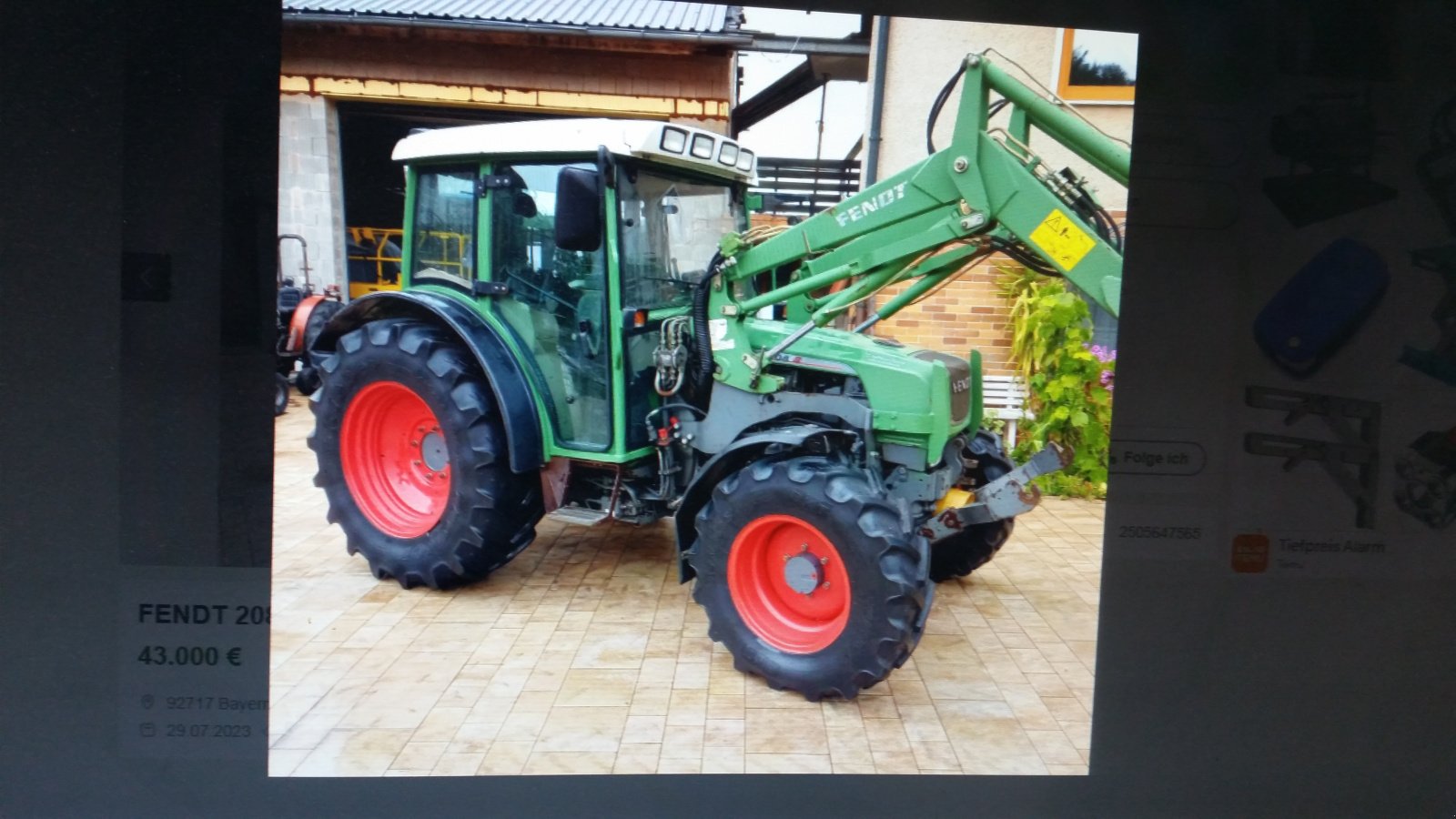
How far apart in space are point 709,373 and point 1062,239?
1315mm

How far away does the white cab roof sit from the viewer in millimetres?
2953

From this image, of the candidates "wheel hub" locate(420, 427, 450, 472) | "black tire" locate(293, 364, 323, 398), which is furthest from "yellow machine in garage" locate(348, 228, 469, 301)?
"wheel hub" locate(420, 427, 450, 472)

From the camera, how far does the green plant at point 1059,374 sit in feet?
12.0

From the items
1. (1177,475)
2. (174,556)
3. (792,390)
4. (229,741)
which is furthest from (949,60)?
(229,741)

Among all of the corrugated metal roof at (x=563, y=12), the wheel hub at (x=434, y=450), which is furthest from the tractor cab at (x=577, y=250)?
the corrugated metal roof at (x=563, y=12)

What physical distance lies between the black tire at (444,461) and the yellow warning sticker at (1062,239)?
6.82ft

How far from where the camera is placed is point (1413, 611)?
2.35 metres

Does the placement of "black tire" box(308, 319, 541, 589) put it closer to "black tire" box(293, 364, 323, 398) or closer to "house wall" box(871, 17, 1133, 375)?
"black tire" box(293, 364, 323, 398)

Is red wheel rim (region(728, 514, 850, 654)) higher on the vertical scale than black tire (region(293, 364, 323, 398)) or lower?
lower

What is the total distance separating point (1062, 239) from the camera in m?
2.57

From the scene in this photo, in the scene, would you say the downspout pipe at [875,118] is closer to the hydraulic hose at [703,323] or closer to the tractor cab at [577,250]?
the tractor cab at [577,250]

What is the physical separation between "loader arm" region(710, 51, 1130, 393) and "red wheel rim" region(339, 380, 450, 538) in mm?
1328

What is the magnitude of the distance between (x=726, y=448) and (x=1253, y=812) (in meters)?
1.90

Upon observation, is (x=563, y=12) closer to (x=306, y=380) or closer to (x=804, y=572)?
(x=306, y=380)
